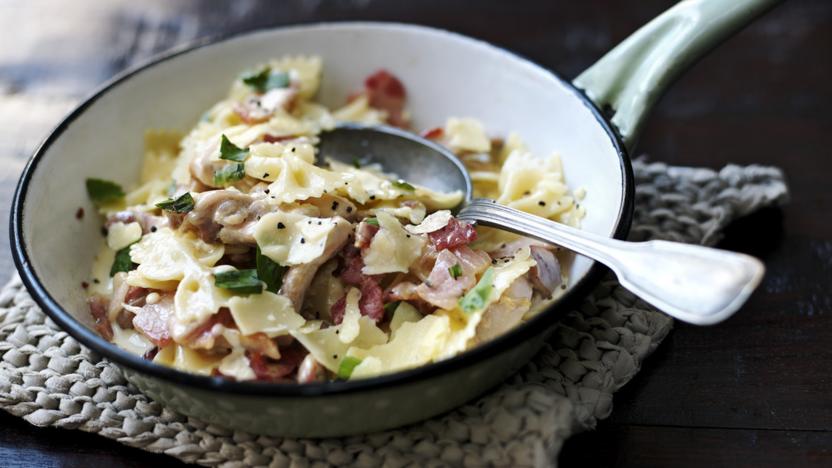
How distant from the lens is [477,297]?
6.86ft

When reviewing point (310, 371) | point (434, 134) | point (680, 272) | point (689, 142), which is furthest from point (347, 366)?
point (689, 142)

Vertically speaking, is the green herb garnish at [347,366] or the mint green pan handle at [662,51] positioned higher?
the mint green pan handle at [662,51]

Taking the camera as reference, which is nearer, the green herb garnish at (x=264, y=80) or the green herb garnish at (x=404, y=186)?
the green herb garnish at (x=404, y=186)

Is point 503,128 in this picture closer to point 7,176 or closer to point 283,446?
point 283,446

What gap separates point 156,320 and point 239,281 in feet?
0.88

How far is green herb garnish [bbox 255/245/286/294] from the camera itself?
2195 mm

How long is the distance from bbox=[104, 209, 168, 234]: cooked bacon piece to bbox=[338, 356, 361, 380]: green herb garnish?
783 mm

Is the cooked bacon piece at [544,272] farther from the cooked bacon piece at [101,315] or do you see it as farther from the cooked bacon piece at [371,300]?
the cooked bacon piece at [101,315]

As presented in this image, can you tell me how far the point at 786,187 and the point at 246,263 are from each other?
5.94ft

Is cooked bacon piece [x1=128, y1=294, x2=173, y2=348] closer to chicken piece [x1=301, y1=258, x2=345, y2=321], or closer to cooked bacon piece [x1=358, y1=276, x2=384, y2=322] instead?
chicken piece [x1=301, y1=258, x2=345, y2=321]

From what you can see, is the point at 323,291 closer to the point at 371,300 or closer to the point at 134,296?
the point at 371,300

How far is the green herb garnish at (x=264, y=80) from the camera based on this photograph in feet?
9.86

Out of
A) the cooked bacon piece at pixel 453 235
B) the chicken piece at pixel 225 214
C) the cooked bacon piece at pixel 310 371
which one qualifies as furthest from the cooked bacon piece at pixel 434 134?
the cooked bacon piece at pixel 310 371

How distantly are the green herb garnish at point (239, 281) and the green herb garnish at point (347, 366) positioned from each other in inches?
10.8
